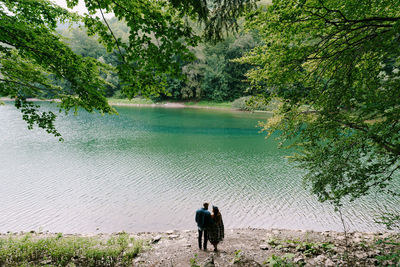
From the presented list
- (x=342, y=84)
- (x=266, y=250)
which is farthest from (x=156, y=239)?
(x=342, y=84)

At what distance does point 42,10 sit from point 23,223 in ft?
26.2

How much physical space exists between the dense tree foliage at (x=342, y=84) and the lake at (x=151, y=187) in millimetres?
3596

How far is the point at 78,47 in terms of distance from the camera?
61.0m

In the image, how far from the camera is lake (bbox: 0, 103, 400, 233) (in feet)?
30.8

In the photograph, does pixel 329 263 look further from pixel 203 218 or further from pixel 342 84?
pixel 342 84

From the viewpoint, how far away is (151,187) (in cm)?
1240

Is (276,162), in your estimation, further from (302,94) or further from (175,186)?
(302,94)

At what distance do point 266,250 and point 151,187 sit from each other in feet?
25.1

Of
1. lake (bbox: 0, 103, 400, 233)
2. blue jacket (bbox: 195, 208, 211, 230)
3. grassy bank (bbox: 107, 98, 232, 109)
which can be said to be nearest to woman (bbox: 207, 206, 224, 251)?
blue jacket (bbox: 195, 208, 211, 230)

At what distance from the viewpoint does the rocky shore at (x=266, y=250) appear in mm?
5066

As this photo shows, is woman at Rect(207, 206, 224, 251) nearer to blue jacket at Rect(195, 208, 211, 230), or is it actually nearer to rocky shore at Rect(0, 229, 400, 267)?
blue jacket at Rect(195, 208, 211, 230)

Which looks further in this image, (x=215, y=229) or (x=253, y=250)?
(x=253, y=250)

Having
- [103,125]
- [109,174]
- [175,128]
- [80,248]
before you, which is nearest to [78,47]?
[103,125]

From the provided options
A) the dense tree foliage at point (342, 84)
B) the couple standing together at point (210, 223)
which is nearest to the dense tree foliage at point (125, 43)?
the dense tree foliage at point (342, 84)
